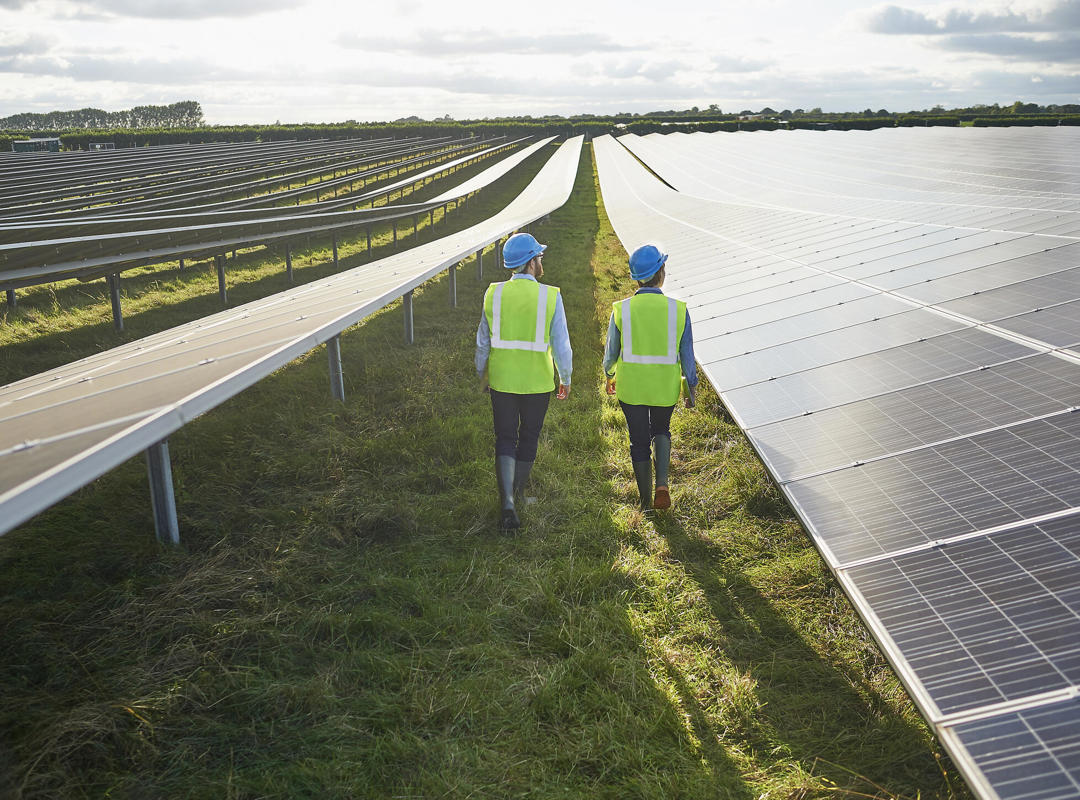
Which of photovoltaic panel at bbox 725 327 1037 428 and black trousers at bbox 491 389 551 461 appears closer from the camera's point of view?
photovoltaic panel at bbox 725 327 1037 428

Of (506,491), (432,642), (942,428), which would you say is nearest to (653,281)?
(506,491)

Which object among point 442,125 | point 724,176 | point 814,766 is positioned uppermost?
point 442,125

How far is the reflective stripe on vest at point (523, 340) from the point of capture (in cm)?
569

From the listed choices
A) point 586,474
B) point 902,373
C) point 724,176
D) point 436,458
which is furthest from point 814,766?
point 724,176

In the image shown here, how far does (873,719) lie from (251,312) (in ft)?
24.1

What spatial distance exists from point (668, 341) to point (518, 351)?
111 centimetres

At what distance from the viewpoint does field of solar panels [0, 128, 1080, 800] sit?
11.1ft

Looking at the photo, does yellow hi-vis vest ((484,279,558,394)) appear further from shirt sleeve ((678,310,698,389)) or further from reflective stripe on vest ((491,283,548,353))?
shirt sleeve ((678,310,698,389))

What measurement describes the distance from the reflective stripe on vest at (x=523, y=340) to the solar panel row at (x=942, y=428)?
67.0 inches

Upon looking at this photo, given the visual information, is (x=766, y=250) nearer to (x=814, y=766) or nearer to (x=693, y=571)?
(x=693, y=571)

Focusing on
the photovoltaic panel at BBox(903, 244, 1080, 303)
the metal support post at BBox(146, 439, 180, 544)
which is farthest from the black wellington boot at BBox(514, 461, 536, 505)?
the photovoltaic panel at BBox(903, 244, 1080, 303)

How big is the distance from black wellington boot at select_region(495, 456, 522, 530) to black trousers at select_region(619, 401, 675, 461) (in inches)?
38.0

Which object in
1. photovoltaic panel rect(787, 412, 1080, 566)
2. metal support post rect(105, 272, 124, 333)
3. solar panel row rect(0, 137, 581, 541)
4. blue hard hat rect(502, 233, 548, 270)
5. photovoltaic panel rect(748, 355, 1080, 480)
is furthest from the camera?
metal support post rect(105, 272, 124, 333)

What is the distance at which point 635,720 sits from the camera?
150 inches
